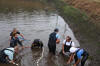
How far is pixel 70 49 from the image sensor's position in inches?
349

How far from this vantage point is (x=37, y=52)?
11578 mm

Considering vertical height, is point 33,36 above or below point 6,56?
above

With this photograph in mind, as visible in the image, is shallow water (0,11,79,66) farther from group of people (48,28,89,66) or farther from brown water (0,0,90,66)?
group of people (48,28,89,66)

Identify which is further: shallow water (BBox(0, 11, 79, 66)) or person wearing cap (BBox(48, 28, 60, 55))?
shallow water (BBox(0, 11, 79, 66))

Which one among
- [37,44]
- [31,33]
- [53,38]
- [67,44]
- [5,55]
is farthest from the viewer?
[31,33]

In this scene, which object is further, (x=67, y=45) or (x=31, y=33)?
(x=31, y=33)

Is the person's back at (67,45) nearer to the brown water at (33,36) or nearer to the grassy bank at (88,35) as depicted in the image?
the brown water at (33,36)

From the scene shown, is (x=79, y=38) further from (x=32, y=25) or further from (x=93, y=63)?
(x=32, y=25)

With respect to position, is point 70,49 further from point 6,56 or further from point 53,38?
point 6,56

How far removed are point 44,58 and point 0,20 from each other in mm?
11907

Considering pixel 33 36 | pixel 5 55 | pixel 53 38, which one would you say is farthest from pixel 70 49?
pixel 33 36

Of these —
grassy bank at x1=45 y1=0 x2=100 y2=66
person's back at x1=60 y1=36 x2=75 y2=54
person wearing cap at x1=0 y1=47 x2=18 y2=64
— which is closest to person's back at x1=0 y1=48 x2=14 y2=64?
person wearing cap at x1=0 y1=47 x2=18 y2=64

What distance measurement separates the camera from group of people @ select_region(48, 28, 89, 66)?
8.62 m

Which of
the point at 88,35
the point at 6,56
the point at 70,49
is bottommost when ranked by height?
the point at 6,56
